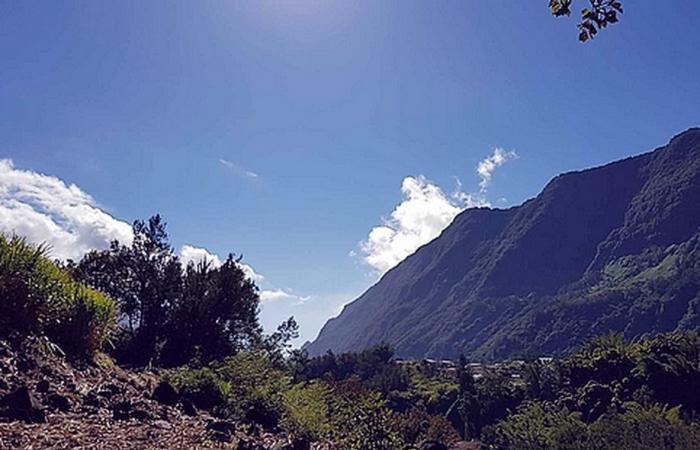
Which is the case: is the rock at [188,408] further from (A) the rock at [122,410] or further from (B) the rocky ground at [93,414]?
(A) the rock at [122,410]

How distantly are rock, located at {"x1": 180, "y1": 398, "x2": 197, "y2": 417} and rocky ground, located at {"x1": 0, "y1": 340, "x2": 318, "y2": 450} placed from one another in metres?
0.01

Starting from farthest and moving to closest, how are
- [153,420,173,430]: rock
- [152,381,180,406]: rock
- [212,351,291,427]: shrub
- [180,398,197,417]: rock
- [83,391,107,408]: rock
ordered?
[212,351,291,427]: shrub → [152,381,180,406]: rock → [180,398,197,417]: rock → [83,391,107,408]: rock → [153,420,173,430]: rock

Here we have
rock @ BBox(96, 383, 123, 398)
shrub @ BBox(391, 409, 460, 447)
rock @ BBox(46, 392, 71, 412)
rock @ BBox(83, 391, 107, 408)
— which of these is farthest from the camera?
shrub @ BBox(391, 409, 460, 447)

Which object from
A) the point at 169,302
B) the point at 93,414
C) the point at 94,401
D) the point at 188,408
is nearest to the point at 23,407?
the point at 93,414

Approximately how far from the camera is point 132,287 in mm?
17906

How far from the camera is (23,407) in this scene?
5.43 m

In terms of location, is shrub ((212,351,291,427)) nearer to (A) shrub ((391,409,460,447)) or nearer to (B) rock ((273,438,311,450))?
(B) rock ((273,438,311,450))

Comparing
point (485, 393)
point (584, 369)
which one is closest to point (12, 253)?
point (584, 369)

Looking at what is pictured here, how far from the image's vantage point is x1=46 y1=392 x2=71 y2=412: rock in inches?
236

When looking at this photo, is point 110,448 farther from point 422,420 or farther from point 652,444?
point 652,444

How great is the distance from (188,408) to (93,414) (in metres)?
1.47

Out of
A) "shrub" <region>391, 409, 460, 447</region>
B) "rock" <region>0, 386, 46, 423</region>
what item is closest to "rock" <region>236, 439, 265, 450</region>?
"rock" <region>0, 386, 46, 423</region>

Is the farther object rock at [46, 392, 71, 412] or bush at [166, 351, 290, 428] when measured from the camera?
bush at [166, 351, 290, 428]

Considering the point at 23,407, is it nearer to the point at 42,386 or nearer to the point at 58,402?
the point at 58,402
